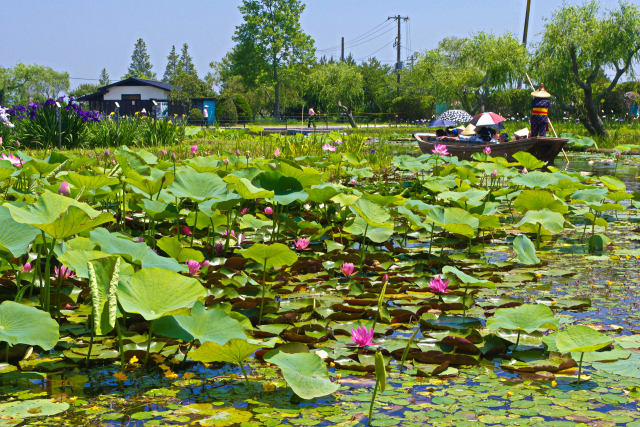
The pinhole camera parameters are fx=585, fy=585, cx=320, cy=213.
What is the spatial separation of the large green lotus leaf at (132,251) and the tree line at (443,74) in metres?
8.64

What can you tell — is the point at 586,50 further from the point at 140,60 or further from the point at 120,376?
the point at 140,60

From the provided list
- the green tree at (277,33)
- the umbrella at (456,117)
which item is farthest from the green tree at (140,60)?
the umbrella at (456,117)

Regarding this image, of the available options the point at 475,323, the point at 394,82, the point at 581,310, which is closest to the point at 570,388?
the point at 475,323

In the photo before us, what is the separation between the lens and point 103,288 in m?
1.76

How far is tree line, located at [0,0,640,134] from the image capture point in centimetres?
1762

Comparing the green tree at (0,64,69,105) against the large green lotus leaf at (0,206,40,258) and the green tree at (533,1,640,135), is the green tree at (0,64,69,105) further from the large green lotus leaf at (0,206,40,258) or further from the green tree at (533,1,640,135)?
the large green lotus leaf at (0,206,40,258)

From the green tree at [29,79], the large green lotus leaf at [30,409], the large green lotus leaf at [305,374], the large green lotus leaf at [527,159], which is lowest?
the large green lotus leaf at [30,409]

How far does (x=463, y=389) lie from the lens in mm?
1828

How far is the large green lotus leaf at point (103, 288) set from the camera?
168 centimetres

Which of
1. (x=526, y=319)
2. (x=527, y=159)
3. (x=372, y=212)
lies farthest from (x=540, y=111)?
(x=526, y=319)

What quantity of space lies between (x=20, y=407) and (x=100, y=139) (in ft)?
29.2

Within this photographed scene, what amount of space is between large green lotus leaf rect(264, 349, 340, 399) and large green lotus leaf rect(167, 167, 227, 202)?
138cm

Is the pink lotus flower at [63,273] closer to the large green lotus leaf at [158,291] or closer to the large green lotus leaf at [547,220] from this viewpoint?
the large green lotus leaf at [158,291]

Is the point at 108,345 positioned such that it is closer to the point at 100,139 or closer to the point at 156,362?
the point at 156,362
